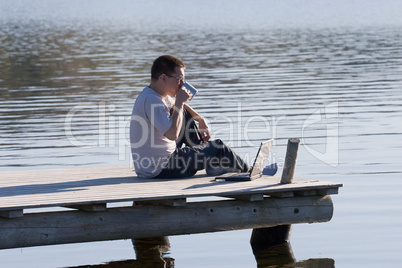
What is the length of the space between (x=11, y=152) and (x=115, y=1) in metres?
117

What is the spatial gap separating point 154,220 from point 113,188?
0.53 meters

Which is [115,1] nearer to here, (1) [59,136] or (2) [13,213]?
(1) [59,136]

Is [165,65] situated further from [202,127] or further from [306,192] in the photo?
[306,192]

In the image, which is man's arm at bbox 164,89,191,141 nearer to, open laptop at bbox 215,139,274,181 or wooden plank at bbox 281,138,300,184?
open laptop at bbox 215,139,274,181

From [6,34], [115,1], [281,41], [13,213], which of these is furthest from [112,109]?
[115,1]

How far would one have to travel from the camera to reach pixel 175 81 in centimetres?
771

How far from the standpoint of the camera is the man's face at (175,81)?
7.68 metres

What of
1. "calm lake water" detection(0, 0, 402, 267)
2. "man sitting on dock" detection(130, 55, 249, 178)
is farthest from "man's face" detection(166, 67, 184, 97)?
"calm lake water" detection(0, 0, 402, 267)

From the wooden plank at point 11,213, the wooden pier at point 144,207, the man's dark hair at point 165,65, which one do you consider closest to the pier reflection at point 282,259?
the wooden pier at point 144,207

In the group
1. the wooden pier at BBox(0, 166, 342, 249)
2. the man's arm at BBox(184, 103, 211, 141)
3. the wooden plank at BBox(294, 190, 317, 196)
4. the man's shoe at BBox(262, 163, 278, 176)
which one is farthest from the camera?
the man's arm at BBox(184, 103, 211, 141)

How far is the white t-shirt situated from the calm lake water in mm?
917

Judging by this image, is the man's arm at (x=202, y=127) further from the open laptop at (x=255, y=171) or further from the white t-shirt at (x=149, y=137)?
the open laptop at (x=255, y=171)

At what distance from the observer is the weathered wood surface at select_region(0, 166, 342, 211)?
6.77 m

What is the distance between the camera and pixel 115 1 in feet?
419
